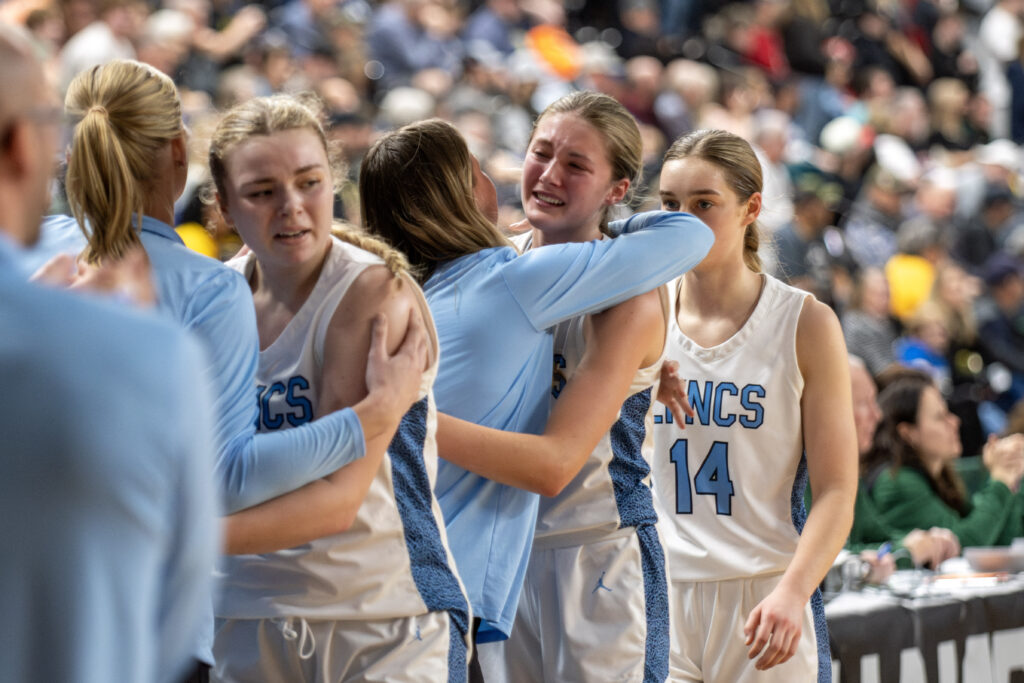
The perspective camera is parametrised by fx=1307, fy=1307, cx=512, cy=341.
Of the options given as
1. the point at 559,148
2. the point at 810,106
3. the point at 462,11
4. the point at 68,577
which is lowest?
the point at 68,577

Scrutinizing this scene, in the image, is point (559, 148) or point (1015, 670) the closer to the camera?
point (559, 148)

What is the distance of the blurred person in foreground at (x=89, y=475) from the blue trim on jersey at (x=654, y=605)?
1688 millimetres

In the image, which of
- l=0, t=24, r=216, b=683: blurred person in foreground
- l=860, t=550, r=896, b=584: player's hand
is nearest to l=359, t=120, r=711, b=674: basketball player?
l=0, t=24, r=216, b=683: blurred person in foreground

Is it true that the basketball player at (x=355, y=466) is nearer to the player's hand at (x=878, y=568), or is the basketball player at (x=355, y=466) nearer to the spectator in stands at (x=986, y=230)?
the player's hand at (x=878, y=568)

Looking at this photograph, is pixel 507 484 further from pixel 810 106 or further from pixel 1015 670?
pixel 810 106

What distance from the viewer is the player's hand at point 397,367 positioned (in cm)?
195

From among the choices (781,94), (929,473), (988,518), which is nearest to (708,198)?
(929,473)

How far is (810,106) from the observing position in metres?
13.2

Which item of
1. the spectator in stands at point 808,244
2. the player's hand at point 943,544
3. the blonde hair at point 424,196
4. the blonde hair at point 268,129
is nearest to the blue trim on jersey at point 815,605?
the blonde hair at point 424,196

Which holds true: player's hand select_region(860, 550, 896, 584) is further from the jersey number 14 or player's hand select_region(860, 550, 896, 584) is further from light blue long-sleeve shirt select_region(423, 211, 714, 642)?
light blue long-sleeve shirt select_region(423, 211, 714, 642)

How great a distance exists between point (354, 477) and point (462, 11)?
34.9 ft

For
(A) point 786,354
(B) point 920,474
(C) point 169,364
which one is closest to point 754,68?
(B) point 920,474

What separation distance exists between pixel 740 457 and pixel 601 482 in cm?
53

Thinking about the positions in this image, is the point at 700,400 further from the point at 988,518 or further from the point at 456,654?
the point at 988,518
